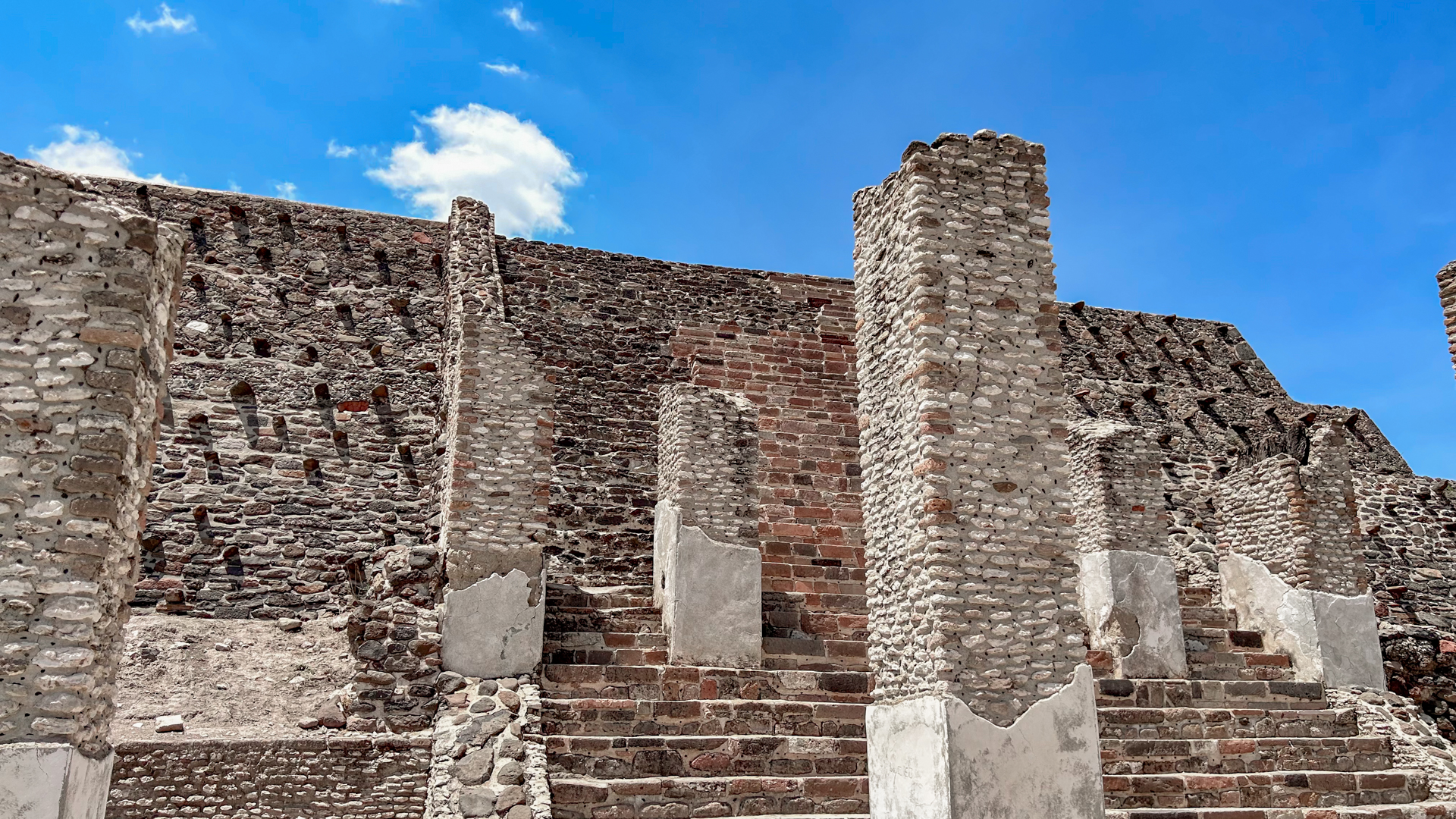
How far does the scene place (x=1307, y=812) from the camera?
746 cm

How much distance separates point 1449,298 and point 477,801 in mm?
9383

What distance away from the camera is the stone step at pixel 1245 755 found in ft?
26.5

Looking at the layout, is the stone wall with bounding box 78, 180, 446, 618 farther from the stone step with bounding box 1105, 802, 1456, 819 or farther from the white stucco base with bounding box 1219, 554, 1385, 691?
the white stucco base with bounding box 1219, 554, 1385, 691

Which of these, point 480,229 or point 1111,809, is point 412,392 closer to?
point 480,229

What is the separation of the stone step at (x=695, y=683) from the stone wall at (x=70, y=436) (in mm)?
3904

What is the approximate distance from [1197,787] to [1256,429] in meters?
10.6

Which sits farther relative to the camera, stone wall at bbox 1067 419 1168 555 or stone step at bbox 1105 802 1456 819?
stone wall at bbox 1067 419 1168 555

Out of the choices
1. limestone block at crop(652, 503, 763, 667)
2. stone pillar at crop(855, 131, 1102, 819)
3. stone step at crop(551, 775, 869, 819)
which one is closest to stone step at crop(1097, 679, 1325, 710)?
stone step at crop(551, 775, 869, 819)

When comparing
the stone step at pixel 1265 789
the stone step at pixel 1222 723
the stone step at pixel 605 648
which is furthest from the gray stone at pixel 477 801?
the stone step at pixel 1222 723

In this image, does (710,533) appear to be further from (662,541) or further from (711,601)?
(662,541)

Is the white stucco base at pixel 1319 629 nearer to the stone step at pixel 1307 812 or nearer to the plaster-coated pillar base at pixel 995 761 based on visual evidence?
the stone step at pixel 1307 812

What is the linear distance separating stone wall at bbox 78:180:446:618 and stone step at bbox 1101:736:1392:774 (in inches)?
256

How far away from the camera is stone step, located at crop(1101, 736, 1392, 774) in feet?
26.5

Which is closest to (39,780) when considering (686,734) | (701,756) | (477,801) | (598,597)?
(477,801)
